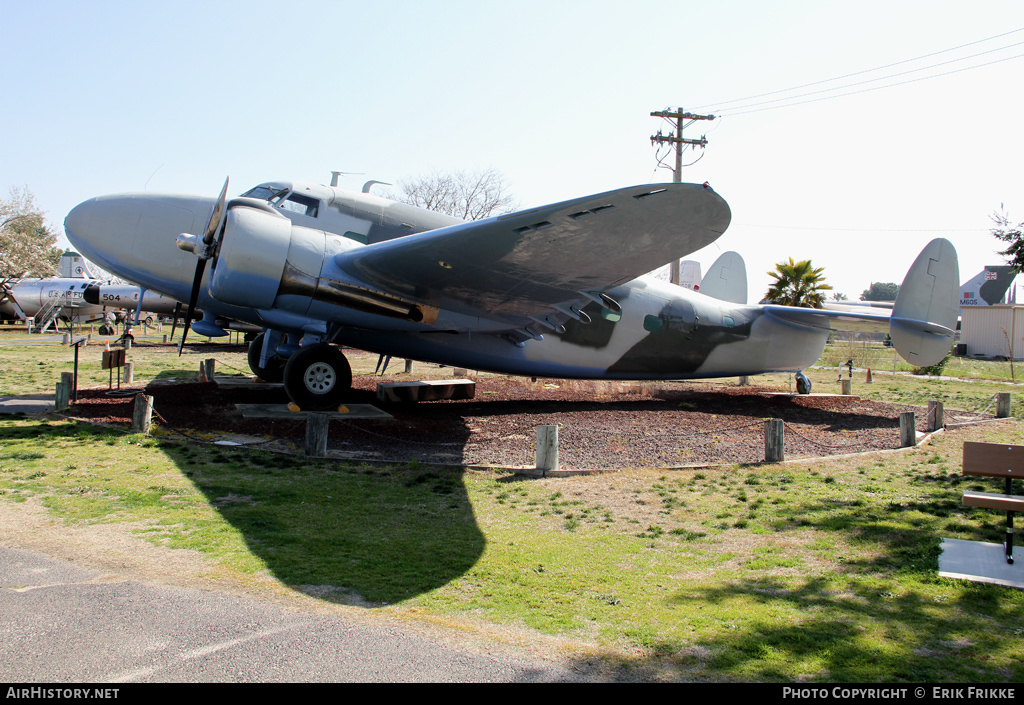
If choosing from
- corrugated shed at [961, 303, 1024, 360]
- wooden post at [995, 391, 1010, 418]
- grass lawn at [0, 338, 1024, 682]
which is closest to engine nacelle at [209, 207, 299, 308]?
grass lawn at [0, 338, 1024, 682]

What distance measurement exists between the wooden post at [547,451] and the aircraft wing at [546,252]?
224 centimetres

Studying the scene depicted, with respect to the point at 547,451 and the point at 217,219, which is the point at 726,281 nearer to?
the point at 547,451

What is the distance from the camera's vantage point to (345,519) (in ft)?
19.3

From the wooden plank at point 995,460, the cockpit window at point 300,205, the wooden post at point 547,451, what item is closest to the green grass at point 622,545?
the wooden post at point 547,451

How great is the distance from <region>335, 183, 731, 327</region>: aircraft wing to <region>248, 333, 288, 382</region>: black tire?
17.0ft

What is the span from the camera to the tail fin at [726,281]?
54.1 feet

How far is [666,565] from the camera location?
4.98 metres

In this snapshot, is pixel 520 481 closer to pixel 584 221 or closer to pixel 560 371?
pixel 584 221

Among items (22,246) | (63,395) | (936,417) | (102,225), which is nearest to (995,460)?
(936,417)

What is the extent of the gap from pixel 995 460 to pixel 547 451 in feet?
14.2

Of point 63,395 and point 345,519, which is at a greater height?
point 63,395
